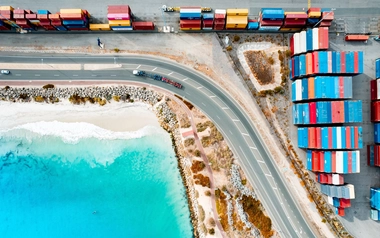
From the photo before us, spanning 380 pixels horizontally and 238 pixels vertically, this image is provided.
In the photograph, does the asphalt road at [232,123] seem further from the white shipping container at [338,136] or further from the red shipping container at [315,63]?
the red shipping container at [315,63]

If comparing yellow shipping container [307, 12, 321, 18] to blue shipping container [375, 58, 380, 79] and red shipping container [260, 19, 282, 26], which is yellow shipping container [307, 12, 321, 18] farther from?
blue shipping container [375, 58, 380, 79]

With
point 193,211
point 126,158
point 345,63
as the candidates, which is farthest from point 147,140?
point 345,63

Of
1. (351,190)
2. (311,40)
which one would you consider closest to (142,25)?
(311,40)

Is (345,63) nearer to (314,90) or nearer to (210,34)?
(314,90)

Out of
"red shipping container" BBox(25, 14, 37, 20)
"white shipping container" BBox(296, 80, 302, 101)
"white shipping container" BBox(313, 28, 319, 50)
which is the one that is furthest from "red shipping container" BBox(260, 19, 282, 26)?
"red shipping container" BBox(25, 14, 37, 20)

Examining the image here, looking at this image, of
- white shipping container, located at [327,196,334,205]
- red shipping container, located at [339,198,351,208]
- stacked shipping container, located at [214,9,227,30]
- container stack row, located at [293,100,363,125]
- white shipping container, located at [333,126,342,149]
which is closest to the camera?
container stack row, located at [293,100,363,125]

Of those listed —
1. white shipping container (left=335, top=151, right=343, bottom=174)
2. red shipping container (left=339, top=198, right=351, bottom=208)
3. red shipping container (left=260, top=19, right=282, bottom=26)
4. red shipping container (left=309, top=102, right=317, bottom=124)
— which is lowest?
red shipping container (left=339, top=198, right=351, bottom=208)

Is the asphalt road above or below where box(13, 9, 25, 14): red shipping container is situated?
below

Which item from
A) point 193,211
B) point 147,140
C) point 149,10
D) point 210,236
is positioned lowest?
point 210,236
